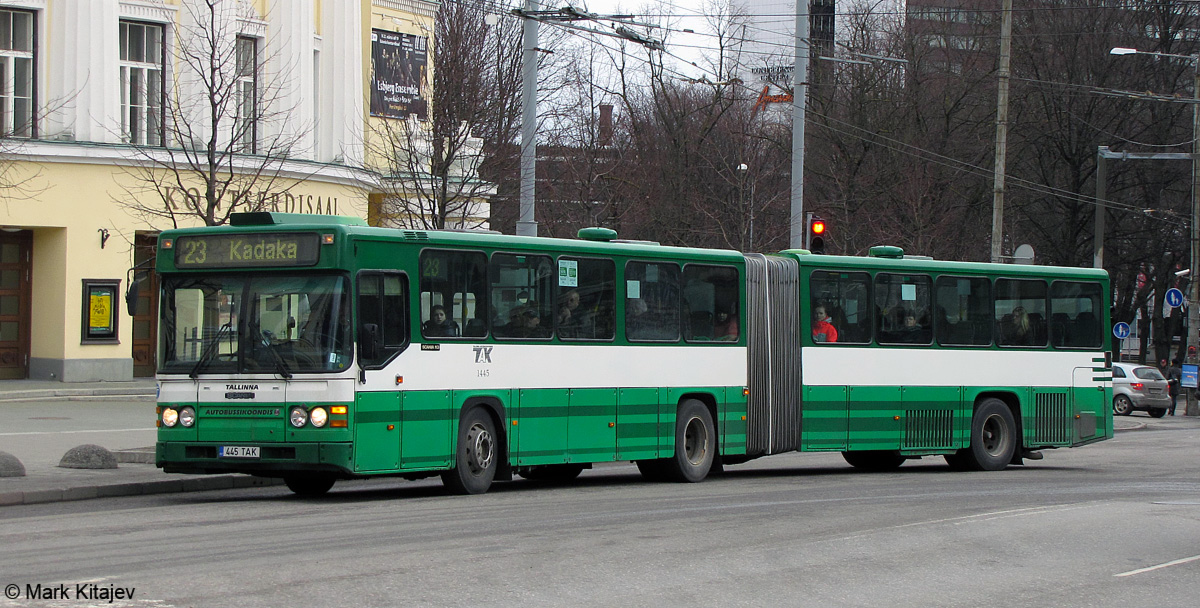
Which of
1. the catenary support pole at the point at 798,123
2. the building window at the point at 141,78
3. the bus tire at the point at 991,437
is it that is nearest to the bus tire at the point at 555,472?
the bus tire at the point at 991,437

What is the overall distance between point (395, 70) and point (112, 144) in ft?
25.2

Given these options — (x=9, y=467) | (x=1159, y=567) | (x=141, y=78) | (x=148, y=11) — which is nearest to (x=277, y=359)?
(x=9, y=467)

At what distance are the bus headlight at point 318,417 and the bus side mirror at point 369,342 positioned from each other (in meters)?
0.64

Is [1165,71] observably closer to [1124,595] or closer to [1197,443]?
[1197,443]

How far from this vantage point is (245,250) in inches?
567

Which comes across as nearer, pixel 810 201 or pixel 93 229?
pixel 93 229

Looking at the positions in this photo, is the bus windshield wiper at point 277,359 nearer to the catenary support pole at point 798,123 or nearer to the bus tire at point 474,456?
the bus tire at point 474,456

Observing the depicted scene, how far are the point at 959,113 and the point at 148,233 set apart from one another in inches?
1088

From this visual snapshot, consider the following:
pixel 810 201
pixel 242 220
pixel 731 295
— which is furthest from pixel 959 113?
pixel 242 220

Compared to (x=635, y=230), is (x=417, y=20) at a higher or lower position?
higher

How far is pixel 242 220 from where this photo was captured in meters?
14.7

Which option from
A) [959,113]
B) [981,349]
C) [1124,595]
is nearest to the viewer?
[1124,595]

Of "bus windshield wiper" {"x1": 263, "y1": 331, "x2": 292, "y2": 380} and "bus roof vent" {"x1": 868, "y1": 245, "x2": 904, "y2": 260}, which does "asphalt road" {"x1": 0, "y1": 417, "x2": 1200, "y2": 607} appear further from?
"bus roof vent" {"x1": 868, "y1": 245, "x2": 904, "y2": 260}

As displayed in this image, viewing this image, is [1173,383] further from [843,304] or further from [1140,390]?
[843,304]
